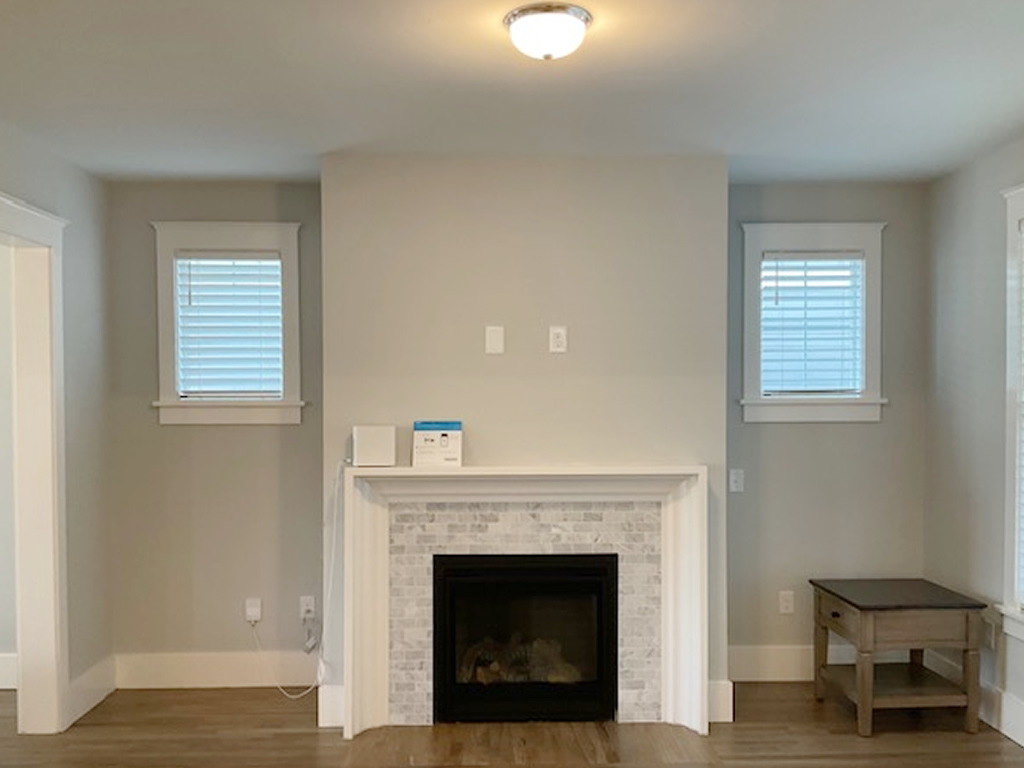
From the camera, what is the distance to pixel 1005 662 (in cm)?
367

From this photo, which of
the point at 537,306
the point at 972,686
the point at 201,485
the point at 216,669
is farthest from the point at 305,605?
the point at 972,686

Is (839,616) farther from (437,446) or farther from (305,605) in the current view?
(305,605)

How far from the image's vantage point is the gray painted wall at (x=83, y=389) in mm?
3838

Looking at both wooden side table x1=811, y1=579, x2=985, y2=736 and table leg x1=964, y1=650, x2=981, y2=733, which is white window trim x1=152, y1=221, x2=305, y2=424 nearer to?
wooden side table x1=811, y1=579, x2=985, y2=736

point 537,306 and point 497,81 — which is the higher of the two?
point 497,81

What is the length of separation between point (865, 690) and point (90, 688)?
3.48 m

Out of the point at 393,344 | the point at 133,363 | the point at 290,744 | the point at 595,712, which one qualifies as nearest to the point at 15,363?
the point at 133,363

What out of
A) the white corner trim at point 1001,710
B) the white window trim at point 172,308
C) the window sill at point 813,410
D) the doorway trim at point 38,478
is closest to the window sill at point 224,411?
the white window trim at point 172,308

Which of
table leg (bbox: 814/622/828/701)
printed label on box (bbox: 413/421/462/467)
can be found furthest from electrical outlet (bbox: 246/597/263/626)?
table leg (bbox: 814/622/828/701)

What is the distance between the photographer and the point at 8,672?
4.32 meters

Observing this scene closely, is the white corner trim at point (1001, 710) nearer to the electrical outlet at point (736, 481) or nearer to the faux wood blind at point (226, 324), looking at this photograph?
the electrical outlet at point (736, 481)

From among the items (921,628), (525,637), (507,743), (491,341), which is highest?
(491,341)

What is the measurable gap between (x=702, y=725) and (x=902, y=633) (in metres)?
0.93

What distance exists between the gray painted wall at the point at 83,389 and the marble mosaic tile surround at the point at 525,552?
146cm
